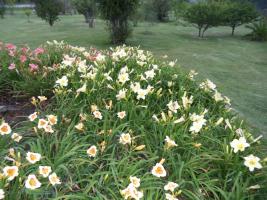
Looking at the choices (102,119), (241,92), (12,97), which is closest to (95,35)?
(241,92)

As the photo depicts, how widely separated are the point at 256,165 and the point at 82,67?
2265 millimetres

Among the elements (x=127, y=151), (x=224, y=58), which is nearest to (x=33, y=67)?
(x=127, y=151)

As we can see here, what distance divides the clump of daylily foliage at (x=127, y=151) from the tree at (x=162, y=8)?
20358 millimetres

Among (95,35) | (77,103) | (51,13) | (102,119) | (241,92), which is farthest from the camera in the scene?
(51,13)

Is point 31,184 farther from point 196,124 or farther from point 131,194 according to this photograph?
point 196,124

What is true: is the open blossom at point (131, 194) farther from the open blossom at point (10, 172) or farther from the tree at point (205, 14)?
the tree at point (205, 14)

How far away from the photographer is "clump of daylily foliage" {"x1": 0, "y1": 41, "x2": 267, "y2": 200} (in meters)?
2.38

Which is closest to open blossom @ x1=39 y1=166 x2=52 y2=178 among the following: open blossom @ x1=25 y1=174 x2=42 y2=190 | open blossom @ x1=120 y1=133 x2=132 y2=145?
open blossom @ x1=25 y1=174 x2=42 y2=190

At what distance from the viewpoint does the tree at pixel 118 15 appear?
13.1 meters

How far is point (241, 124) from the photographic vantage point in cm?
342

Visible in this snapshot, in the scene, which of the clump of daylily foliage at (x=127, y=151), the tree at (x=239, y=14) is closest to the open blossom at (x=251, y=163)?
the clump of daylily foliage at (x=127, y=151)

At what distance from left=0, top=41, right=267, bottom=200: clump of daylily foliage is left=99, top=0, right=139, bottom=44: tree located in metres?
9.60

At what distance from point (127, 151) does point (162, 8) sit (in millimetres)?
23616

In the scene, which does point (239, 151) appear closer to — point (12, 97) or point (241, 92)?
point (12, 97)
